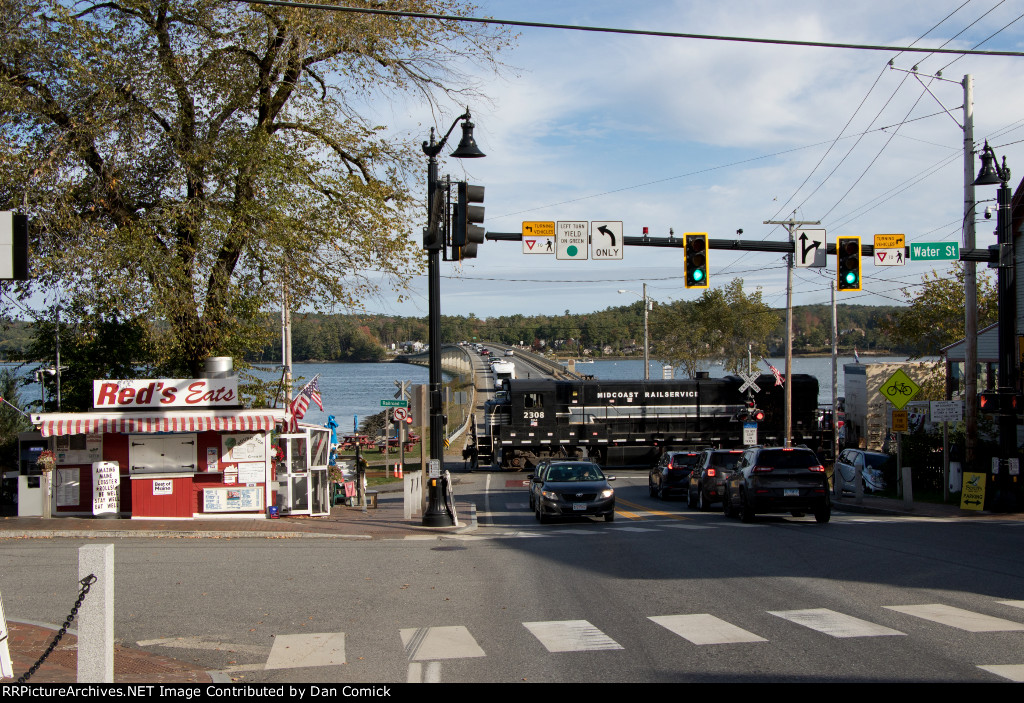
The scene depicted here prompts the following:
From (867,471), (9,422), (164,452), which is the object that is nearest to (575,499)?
(164,452)

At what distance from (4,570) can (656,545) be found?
402 inches

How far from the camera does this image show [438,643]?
27.4ft

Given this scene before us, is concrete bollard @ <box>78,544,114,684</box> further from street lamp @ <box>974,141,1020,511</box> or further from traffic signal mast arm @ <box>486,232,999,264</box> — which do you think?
street lamp @ <box>974,141,1020,511</box>

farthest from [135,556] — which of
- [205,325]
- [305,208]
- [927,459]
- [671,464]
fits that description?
[927,459]

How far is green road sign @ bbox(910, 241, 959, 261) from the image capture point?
779 inches

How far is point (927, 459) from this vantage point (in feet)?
89.8

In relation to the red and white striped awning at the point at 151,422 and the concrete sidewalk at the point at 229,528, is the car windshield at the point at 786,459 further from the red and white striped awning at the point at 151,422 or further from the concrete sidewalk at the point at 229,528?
the red and white striped awning at the point at 151,422

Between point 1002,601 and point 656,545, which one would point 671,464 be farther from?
point 1002,601

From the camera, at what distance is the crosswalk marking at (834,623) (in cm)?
834

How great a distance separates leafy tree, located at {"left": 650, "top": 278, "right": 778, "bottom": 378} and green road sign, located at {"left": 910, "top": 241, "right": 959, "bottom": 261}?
1827 inches

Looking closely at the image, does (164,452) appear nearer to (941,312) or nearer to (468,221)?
(468,221)

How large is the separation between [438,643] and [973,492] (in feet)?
60.4

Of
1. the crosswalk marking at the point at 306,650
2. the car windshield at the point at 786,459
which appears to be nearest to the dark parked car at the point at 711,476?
the car windshield at the point at 786,459

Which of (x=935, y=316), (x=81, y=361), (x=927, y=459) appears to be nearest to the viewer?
(x=81, y=361)
